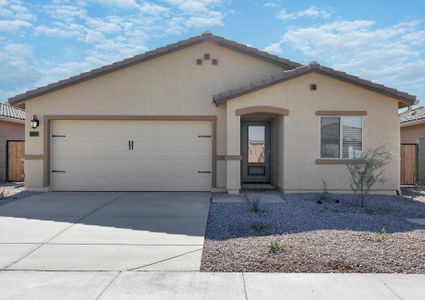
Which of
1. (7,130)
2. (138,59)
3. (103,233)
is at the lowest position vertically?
(103,233)

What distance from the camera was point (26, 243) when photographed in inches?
302

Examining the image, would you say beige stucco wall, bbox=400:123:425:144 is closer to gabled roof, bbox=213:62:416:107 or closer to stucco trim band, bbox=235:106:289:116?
gabled roof, bbox=213:62:416:107

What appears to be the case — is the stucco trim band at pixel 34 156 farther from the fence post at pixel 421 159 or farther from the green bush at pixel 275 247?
the fence post at pixel 421 159

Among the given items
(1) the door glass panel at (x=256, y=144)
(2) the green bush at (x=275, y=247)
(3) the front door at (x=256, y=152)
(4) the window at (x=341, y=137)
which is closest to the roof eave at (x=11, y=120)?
(3) the front door at (x=256, y=152)

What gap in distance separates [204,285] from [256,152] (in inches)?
431

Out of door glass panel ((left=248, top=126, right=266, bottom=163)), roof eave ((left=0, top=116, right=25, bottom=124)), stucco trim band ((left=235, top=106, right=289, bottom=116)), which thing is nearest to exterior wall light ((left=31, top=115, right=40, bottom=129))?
roof eave ((left=0, top=116, right=25, bottom=124))

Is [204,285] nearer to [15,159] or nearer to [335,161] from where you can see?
[335,161]

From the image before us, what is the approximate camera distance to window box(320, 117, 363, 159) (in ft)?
45.8

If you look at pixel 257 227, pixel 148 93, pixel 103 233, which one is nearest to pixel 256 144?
pixel 148 93

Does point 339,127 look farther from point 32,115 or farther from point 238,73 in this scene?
point 32,115

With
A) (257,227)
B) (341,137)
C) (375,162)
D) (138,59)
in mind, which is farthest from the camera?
(138,59)

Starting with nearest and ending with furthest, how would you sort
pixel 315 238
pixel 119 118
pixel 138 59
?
pixel 315 238 → pixel 138 59 → pixel 119 118

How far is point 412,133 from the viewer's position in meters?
20.5

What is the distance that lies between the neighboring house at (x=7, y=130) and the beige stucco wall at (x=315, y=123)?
10.4m
